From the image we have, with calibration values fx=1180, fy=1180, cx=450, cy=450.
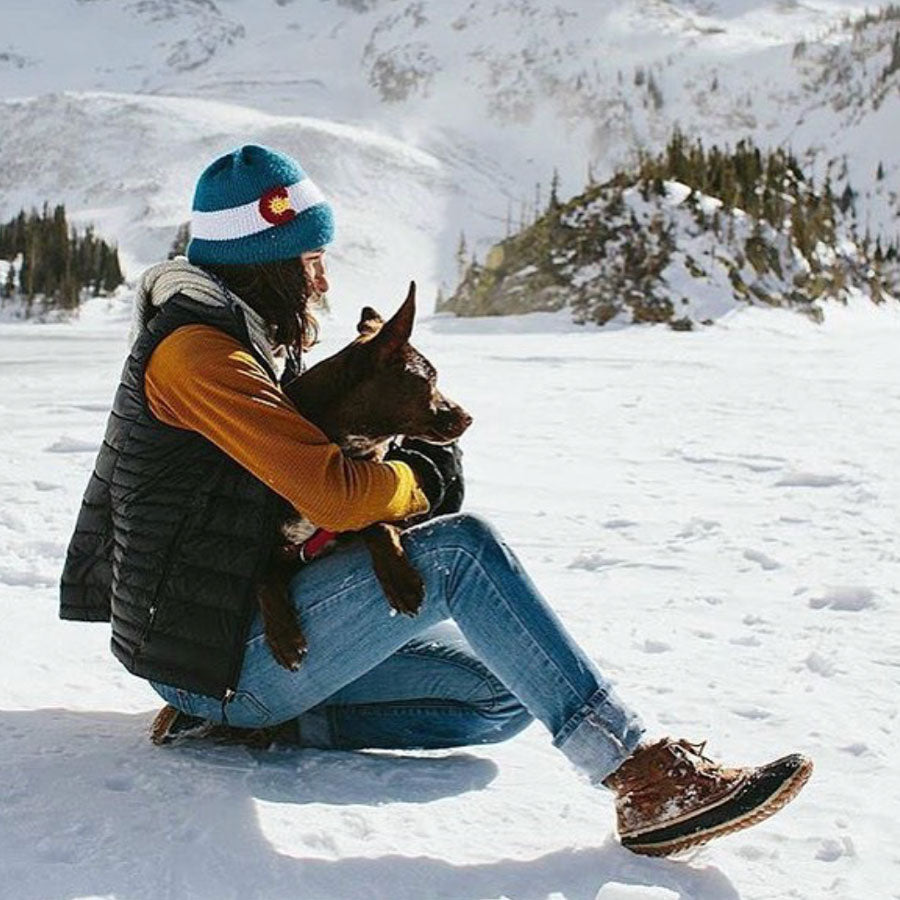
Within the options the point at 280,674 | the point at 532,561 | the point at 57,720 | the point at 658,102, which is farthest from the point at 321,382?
the point at 658,102

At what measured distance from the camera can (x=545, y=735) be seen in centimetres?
345

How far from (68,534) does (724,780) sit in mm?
3865

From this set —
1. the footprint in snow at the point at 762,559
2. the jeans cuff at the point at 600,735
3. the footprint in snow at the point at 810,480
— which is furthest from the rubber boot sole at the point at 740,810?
the footprint in snow at the point at 810,480

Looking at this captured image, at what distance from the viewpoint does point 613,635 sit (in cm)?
439

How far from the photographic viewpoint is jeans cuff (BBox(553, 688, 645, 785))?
2715 mm

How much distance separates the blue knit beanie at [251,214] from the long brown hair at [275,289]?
3 centimetres

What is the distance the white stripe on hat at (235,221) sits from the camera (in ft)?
9.45

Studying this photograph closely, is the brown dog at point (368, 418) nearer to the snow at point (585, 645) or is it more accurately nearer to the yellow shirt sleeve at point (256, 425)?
the yellow shirt sleeve at point (256, 425)

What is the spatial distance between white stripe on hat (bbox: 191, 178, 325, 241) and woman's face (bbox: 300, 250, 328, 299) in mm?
120

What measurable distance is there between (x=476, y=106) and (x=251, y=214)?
174188mm

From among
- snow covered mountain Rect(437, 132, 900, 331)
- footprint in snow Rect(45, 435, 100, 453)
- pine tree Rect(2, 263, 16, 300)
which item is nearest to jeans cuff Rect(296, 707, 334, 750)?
footprint in snow Rect(45, 435, 100, 453)

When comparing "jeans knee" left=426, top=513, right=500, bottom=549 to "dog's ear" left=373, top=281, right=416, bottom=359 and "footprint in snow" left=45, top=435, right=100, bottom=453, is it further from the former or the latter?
"footprint in snow" left=45, top=435, right=100, bottom=453

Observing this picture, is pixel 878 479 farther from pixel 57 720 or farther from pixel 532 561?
pixel 57 720

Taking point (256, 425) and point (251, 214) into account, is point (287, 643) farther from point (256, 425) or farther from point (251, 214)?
point (251, 214)
